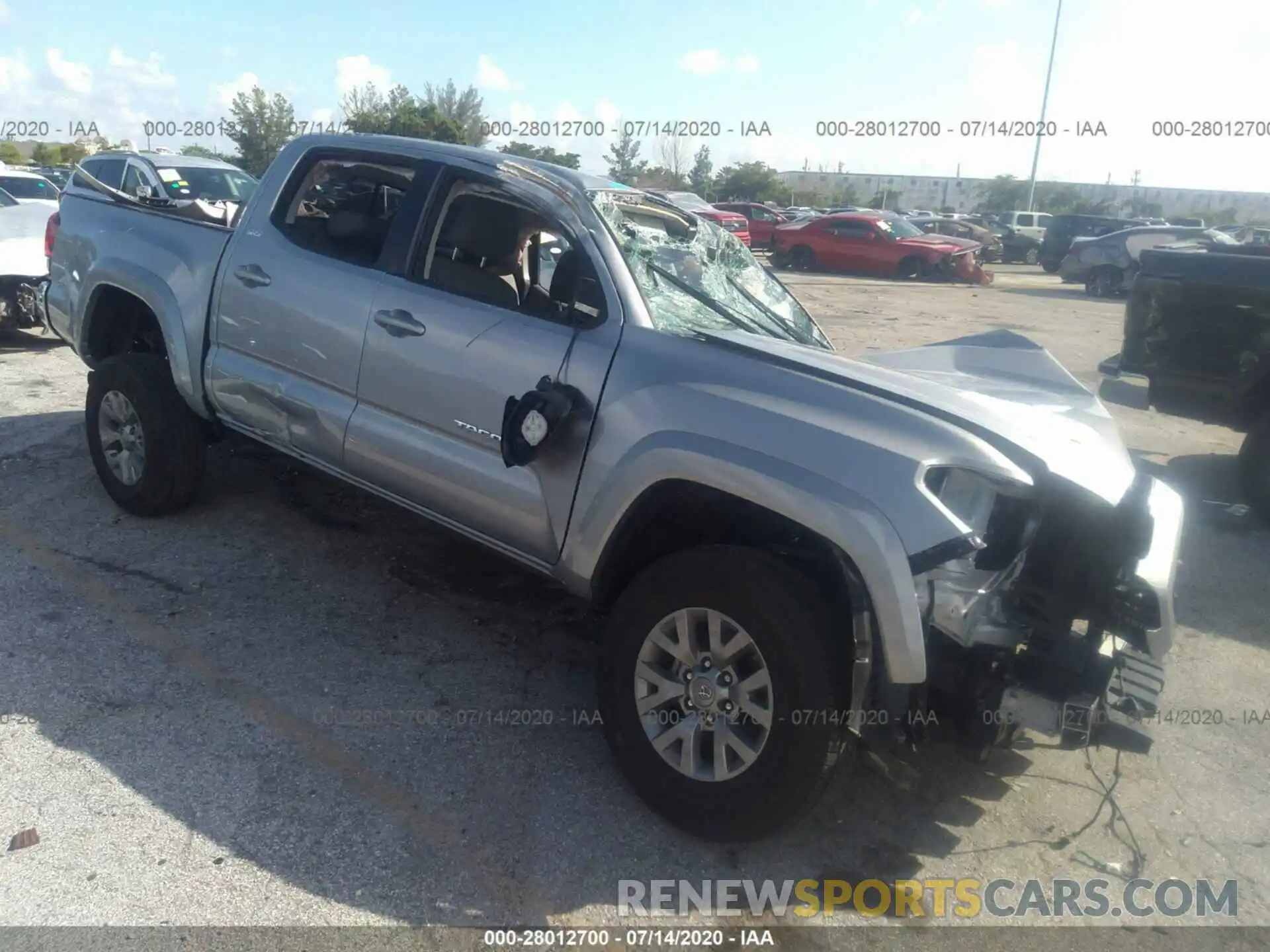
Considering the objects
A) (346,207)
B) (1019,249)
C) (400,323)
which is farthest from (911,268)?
(400,323)

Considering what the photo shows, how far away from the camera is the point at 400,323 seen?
3.87m

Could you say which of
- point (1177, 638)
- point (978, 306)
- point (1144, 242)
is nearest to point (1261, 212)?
point (1144, 242)

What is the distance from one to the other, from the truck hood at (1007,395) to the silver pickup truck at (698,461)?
2 centimetres

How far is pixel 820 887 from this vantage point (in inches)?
116

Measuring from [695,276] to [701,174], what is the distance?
47.4 meters

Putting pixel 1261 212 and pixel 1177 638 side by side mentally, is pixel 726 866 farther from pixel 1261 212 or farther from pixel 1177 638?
pixel 1261 212

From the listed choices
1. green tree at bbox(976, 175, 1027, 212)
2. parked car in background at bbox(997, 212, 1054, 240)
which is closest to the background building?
green tree at bbox(976, 175, 1027, 212)

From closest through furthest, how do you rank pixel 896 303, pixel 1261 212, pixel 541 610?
pixel 541 610 < pixel 896 303 < pixel 1261 212

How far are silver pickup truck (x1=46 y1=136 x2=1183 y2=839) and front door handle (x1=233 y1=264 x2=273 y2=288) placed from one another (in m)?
0.01

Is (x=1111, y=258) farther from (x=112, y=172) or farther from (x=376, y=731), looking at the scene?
(x=376, y=731)

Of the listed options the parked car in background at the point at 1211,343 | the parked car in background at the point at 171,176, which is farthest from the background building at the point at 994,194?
the parked car in background at the point at 1211,343

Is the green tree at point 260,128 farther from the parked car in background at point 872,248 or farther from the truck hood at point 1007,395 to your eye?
the truck hood at point 1007,395

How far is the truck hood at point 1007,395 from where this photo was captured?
3053mm

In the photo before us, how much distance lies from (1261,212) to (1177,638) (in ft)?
221
